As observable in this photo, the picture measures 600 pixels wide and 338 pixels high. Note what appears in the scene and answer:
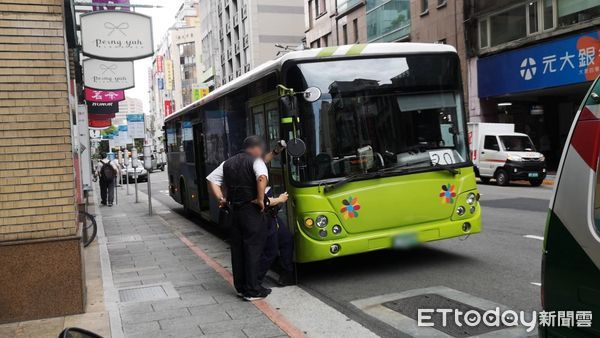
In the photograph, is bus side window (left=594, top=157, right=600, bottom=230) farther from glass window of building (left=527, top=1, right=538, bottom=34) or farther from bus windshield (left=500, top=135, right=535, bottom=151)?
glass window of building (left=527, top=1, right=538, bottom=34)

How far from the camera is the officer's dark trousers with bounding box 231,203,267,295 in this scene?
5992mm

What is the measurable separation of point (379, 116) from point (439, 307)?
2.37 meters

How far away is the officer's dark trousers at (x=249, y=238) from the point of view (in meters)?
5.99

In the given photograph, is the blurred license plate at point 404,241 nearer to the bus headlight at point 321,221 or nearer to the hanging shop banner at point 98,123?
the bus headlight at point 321,221

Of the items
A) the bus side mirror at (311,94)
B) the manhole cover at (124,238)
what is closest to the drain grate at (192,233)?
the manhole cover at (124,238)

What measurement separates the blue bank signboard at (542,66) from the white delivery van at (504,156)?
245 centimetres

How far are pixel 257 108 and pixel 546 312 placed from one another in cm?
559

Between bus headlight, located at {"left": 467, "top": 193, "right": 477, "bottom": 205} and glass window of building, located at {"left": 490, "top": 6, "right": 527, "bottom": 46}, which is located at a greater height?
glass window of building, located at {"left": 490, "top": 6, "right": 527, "bottom": 46}

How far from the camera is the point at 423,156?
22.7 feet

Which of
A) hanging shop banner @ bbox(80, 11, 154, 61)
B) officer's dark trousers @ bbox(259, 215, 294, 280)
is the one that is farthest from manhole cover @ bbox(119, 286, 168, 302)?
hanging shop banner @ bbox(80, 11, 154, 61)

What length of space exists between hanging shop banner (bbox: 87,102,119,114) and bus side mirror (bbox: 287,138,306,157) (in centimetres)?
1651

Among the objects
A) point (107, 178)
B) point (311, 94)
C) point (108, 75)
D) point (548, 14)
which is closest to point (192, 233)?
point (108, 75)

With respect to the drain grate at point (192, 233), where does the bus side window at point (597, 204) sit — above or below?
above

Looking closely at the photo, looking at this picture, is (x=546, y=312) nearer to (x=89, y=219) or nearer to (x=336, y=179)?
(x=336, y=179)
